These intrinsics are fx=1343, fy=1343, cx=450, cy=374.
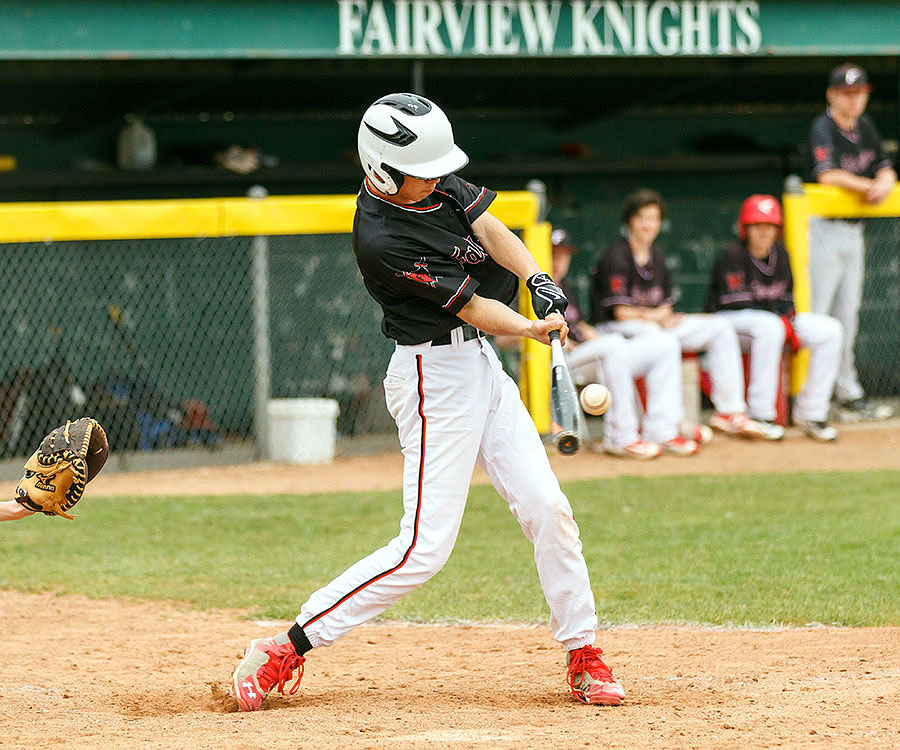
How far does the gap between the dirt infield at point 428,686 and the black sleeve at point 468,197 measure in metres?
1.46

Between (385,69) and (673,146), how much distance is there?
3839mm

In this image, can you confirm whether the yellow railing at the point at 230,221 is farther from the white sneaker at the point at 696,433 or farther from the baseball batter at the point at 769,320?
the baseball batter at the point at 769,320

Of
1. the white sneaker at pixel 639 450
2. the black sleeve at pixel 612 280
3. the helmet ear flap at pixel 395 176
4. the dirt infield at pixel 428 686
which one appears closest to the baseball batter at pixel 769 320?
the black sleeve at pixel 612 280

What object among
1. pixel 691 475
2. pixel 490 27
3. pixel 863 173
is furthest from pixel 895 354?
pixel 490 27

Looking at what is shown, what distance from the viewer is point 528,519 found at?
393cm

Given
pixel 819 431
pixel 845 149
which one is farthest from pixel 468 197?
pixel 845 149

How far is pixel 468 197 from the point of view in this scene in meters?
4.01

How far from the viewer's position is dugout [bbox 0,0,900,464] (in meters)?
9.09

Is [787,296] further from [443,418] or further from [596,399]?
[443,418]

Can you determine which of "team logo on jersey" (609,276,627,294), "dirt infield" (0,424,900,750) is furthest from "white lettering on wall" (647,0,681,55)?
"dirt infield" (0,424,900,750)

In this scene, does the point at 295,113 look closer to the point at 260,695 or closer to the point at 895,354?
the point at 895,354

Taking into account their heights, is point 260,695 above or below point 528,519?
below

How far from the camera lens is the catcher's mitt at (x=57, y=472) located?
3764 millimetres

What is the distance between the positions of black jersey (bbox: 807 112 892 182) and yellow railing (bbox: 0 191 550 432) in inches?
80.1
